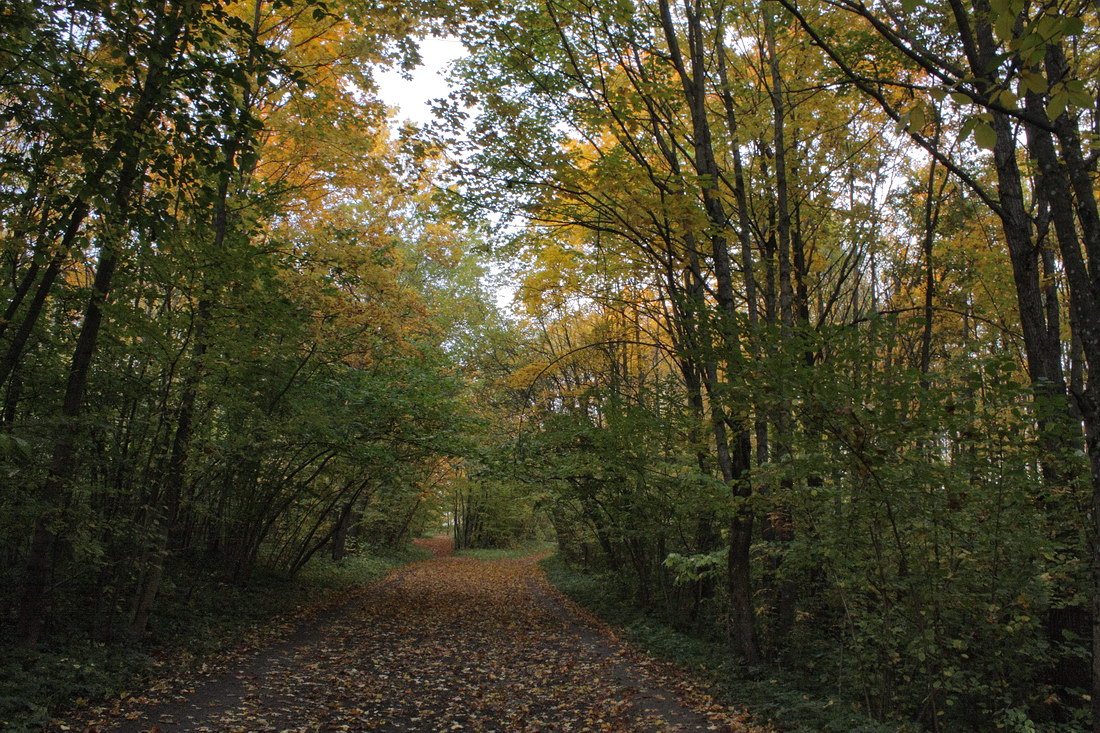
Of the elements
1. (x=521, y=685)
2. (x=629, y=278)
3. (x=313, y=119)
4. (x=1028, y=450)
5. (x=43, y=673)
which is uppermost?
(x=313, y=119)

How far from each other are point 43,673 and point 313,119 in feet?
24.7

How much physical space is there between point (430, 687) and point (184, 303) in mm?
5391

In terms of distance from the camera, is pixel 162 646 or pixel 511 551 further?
pixel 511 551

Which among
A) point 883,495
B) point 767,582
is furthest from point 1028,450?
point 767,582

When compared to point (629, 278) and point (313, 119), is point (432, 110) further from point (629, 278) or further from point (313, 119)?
point (629, 278)

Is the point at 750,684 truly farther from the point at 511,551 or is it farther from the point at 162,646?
the point at 511,551

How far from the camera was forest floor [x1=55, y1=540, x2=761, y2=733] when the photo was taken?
17.6ft

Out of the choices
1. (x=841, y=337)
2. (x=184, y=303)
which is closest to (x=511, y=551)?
(x=184, y=303)

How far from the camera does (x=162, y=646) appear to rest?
6910 millimetres

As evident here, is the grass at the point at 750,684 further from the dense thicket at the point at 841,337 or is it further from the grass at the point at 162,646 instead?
the grass at the point at 162,646

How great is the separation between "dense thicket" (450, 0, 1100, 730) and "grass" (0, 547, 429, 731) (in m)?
4.79

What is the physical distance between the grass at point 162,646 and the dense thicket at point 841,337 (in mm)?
4786

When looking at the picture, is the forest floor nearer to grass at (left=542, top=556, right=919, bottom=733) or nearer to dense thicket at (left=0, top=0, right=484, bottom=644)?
→ grass at (left=542, top=556, right=919, bottom=733)

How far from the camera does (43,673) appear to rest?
5207 mm
